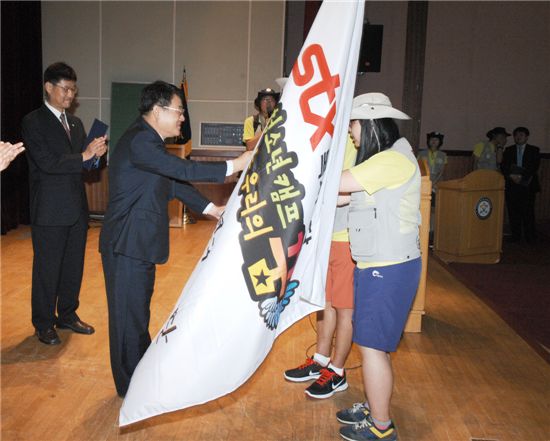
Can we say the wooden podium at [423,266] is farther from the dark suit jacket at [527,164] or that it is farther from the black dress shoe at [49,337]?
the dark suit jacket at [527,164]

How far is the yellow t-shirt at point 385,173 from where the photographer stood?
2109 millimetres

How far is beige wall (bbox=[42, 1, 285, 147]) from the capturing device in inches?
339

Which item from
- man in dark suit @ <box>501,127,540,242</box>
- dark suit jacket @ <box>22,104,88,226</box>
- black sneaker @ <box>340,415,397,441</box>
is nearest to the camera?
black sneaker @ <box>340,415,397,441</box>

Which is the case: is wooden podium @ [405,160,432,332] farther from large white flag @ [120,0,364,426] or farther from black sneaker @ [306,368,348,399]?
large white flag @ [120,0,364,426]

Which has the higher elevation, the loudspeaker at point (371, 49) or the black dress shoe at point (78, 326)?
the loudspeaker at point (371, 49)

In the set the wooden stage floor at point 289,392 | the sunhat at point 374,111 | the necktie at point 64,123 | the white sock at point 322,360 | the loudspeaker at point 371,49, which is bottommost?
the wooden stage floor at point 289,392

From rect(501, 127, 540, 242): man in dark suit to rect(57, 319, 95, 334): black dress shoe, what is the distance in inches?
263

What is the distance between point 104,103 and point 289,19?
3.82m

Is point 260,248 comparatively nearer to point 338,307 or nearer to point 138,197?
point 138,197

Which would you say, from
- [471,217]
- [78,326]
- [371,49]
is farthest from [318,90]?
[371,49]

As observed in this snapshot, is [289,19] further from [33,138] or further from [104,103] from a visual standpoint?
[33,138]

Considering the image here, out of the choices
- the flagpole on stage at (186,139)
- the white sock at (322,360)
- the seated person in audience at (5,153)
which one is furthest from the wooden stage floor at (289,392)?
the flagpole on stage at (186,139)

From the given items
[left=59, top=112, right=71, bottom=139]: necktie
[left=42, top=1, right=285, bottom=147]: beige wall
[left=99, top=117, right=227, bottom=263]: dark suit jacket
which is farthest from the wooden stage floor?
[left=42, top=1, right=285, bottom=147]: beige wall

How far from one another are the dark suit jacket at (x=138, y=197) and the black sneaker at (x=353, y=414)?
102cm
